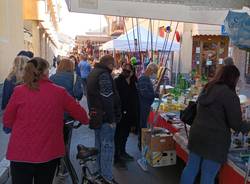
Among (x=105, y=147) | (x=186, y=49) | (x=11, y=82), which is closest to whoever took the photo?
(x=11, y=82)

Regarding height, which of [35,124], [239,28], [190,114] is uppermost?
[239,28]

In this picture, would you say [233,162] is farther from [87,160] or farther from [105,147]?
[105,147]

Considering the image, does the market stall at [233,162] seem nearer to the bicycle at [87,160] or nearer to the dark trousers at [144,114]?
the bicycle at [87,160]

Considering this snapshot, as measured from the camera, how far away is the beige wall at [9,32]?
980 centimetres

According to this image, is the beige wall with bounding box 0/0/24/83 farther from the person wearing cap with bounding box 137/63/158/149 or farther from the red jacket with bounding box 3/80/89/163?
the red jacket with bounding box 3/80/89/163

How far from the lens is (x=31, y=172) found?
9.19 ft

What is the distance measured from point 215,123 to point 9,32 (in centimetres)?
829

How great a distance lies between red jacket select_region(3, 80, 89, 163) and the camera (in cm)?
268

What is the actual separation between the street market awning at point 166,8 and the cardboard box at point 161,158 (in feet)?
6.62

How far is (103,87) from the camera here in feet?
13.4

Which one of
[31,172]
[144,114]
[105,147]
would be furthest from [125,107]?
[31,172]

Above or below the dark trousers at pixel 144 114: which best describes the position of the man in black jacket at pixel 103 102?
above

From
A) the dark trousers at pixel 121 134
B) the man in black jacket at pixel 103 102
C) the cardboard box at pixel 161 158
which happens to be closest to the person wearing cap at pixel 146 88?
the dark trousers at pixel 121 134

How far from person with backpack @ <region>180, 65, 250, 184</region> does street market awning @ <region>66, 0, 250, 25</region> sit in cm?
115
